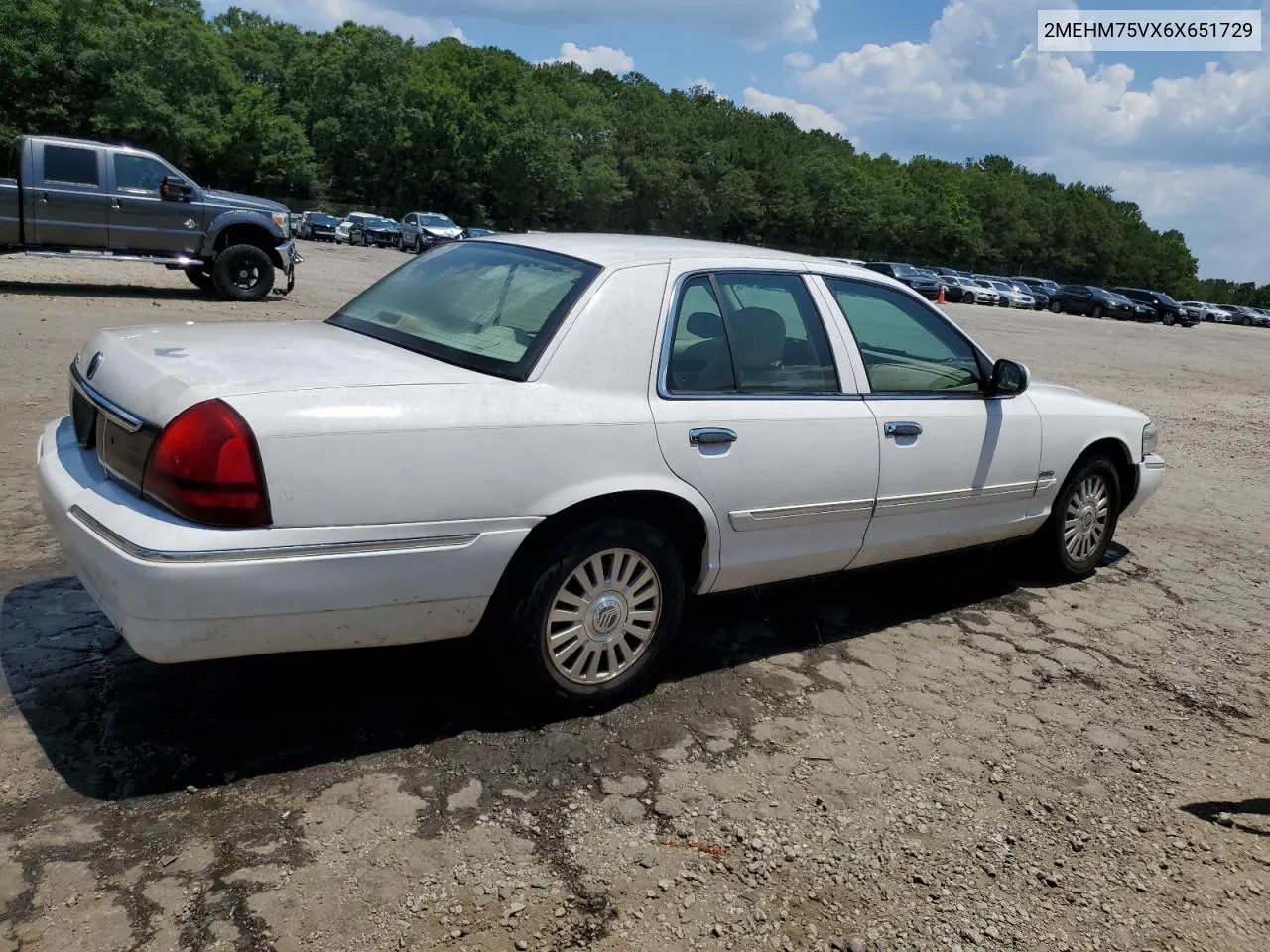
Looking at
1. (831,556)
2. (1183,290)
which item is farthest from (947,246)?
(831,556)

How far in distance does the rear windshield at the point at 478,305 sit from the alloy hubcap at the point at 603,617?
2.34 ft

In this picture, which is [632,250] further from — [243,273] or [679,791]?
[243,273]

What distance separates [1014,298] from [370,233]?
30.5 m

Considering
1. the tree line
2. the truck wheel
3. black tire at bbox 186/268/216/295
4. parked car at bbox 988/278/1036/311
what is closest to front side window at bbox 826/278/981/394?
the truck wheel

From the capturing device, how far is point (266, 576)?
286 centimetres

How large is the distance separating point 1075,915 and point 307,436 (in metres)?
2.48

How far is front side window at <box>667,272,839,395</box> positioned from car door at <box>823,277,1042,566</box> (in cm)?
22

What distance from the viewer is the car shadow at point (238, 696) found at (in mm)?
3131

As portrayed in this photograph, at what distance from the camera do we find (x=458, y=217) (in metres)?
74.7

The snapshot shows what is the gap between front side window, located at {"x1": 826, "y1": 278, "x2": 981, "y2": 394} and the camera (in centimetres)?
436

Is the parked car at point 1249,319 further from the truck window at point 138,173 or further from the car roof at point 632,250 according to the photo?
the car roof at point 632,250

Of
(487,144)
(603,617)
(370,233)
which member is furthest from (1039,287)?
(603,617)

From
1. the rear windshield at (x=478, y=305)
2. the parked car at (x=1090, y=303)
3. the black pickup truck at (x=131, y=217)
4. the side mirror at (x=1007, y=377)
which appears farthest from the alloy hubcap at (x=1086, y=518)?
the parked car at (x=1090, y=303)

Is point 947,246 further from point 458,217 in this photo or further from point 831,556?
point 831,556
